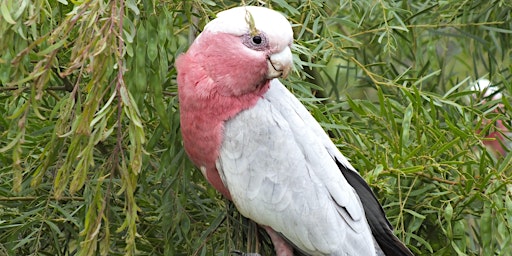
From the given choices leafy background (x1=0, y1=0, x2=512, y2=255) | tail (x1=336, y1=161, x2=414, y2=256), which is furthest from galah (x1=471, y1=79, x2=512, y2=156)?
tail (x1=336, y1=161, x2=414, y2=256)

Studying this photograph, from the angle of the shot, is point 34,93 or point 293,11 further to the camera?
point 293,11

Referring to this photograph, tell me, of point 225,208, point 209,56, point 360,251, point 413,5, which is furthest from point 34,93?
point 413,5

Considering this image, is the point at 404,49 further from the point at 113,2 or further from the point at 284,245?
the point at 113,2

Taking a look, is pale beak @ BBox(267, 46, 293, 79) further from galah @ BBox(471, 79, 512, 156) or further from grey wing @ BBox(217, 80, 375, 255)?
galah @ BBox(471, 79, 512, 156)

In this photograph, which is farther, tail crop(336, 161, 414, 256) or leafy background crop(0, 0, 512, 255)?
tail crop(336, 161, 414, 256)

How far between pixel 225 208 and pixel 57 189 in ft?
1.74

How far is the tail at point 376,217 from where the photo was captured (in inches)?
69.5

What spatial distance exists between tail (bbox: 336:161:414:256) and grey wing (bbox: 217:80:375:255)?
0.05 meters

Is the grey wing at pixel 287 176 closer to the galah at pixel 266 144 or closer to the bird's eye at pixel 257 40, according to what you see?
the galah at pixel 266 144

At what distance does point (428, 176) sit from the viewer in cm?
192

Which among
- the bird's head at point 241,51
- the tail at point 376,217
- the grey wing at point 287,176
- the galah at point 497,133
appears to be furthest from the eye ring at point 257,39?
the galah at point 497,133

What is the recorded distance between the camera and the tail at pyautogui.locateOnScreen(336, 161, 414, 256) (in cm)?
176

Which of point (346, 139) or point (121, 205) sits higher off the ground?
point (346, 139)

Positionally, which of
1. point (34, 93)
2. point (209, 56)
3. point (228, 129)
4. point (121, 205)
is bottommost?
point (121, 205)
